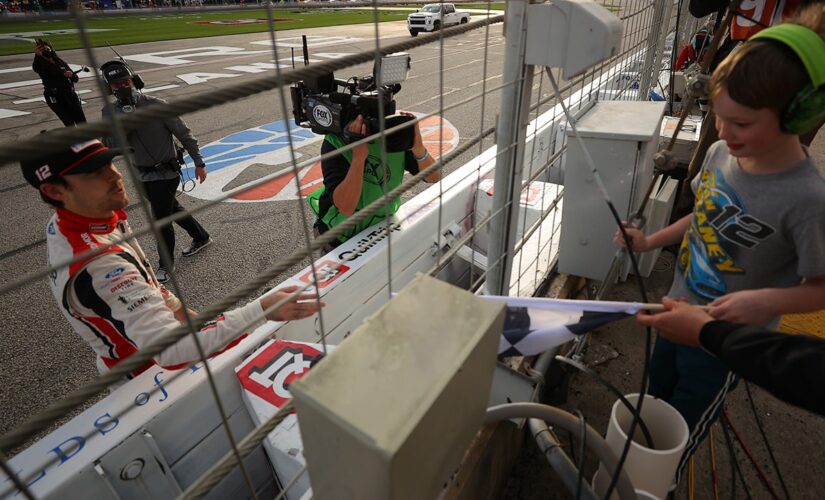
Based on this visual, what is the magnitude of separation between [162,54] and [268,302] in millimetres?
17800

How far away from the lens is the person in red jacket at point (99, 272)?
1.45 metres

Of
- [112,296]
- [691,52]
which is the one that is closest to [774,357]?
[112,296]

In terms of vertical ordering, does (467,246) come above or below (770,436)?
above

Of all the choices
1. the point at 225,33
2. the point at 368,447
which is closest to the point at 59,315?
the point at 368,447

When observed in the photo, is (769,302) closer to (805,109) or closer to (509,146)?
(805,109)

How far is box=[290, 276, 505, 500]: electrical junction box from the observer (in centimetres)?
65

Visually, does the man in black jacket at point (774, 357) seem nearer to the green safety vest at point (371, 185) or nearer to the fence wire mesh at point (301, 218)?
the fence wire mesh at point (301, 218)

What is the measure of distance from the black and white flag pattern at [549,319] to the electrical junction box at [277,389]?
2.64ft

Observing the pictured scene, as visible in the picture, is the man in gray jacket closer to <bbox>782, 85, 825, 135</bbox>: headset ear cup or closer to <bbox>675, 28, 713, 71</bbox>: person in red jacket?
<bbox>782, 85, 825, 135</bbox>: headset ear cup

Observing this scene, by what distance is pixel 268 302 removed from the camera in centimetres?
151

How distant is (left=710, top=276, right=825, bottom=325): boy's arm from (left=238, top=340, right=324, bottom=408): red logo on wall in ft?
4.49

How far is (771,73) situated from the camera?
113 centimetres

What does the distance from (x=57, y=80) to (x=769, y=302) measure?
27.5 ft

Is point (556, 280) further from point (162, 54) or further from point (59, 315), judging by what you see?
point (162, 54)
